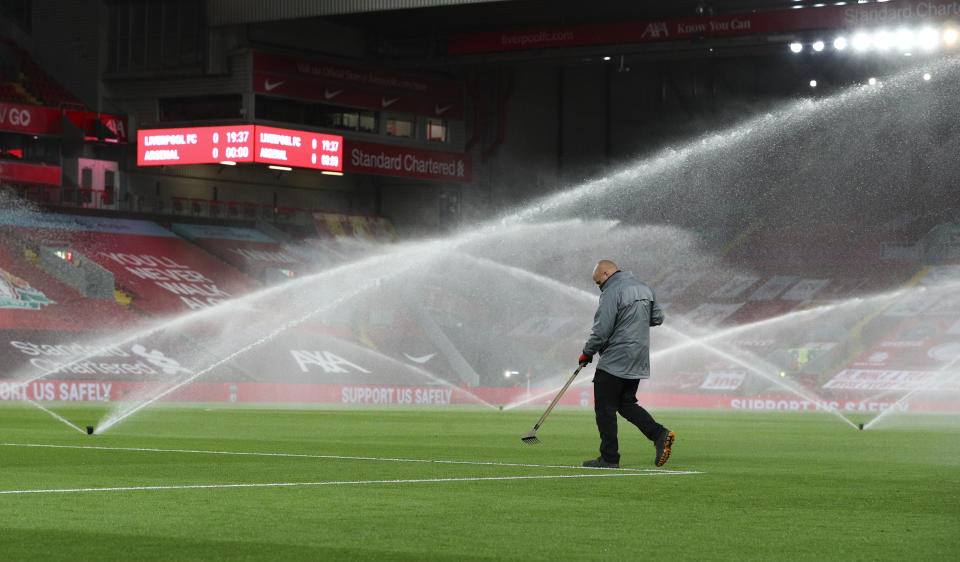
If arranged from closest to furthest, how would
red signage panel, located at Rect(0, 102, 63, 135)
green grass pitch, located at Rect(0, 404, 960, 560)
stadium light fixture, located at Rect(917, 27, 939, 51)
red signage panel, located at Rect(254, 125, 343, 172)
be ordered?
green grass pitch, located at Rect(0, 404, 960, 560), stadium light fixture, located at Rect(917, 27, 939, 51), red signage panel, located at Rect(0, 102, 63, 135), red signage panel, located at Rect(254, 125, 343, 172)

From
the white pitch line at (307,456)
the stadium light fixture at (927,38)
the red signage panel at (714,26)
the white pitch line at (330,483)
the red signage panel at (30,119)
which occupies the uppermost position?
the red signage panel at (714,26)

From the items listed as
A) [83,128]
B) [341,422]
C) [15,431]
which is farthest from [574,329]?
[15,431]

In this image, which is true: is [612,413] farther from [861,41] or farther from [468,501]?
[861,41]

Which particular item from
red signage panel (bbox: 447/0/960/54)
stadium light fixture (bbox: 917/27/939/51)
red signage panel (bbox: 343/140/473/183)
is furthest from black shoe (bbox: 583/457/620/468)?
red signage panel (bbox: 343/140/473/183)

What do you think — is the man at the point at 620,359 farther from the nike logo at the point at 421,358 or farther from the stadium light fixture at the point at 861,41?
the nike logo at the point at 421,358

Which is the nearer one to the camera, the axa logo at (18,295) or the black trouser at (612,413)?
the black trouser at (612,413)

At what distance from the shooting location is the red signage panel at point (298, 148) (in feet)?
195

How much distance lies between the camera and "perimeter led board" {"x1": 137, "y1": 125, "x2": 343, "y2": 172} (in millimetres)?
59156

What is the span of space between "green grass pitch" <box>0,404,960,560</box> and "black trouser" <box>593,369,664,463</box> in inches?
16.2

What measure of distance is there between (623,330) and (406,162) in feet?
171

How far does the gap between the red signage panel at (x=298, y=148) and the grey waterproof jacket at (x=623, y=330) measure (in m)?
45.8

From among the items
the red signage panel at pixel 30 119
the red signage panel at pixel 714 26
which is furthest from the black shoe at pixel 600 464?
the red signage panel at pixel 30 119

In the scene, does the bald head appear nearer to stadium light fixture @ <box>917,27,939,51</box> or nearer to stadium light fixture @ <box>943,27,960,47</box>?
stadium light fixture @ <box>943,27,960,47</box>

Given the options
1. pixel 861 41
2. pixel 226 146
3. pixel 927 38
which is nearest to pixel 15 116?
pixel 226 146
